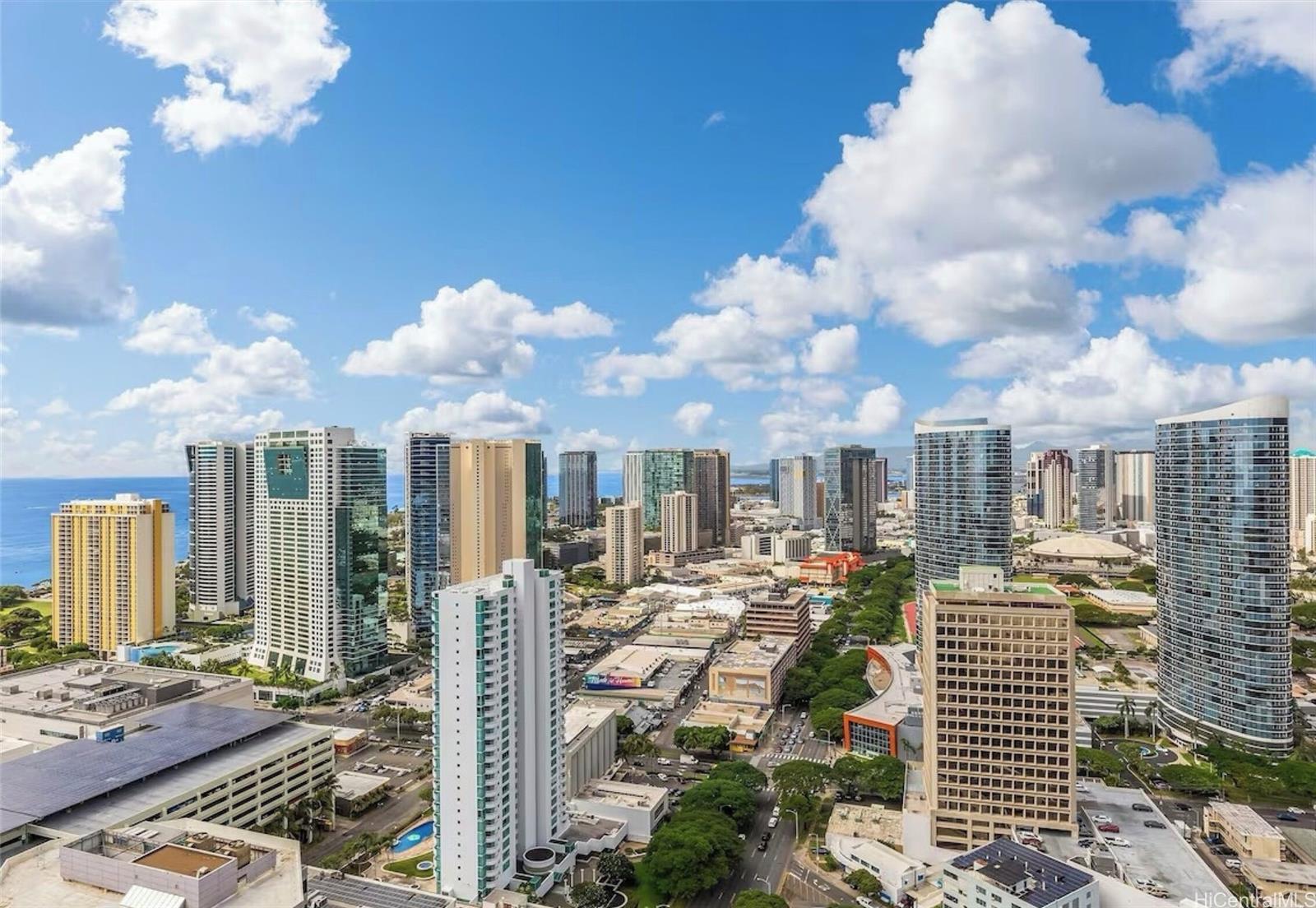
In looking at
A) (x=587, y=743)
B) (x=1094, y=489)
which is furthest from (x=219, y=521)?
(x=1094, y=489)

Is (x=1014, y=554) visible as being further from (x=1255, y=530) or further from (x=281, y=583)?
(x=281, y=583)

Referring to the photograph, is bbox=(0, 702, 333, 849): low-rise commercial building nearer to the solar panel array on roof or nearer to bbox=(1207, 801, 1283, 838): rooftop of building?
the solar panel array on roof

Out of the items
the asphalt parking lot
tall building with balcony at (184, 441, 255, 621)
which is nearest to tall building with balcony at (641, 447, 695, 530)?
tall building with balcony at (184, 441, 255, 621)

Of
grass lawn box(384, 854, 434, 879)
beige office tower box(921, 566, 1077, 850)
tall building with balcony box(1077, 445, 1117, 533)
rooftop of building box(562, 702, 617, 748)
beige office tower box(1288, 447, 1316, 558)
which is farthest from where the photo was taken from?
tall building with balcony box(1077, 445, 1117, 533)

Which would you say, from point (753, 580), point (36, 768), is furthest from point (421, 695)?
point (753, 580)

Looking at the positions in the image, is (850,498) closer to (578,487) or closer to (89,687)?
(578,487)

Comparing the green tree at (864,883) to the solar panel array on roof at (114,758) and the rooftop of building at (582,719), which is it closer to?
the rooftop of building at (582,719)

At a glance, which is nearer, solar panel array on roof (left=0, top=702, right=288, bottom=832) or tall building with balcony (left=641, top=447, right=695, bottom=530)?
solar panel array on roof (left=0, top=702, right=288, bottom=832)
